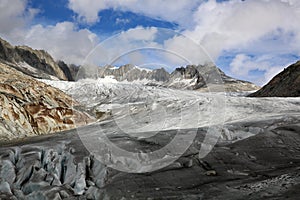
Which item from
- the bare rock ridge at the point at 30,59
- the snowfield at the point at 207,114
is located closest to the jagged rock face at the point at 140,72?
the snowfield at the point at 207,114

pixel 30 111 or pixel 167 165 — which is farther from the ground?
pixel 30 111

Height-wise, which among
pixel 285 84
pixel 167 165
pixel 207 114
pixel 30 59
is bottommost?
pixel 167 165

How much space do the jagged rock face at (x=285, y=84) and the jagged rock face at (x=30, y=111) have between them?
107ft

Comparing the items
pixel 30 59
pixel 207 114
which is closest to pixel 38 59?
pixel 30 59

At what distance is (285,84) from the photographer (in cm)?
5281

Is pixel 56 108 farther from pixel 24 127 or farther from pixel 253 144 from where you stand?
pixel 253 144

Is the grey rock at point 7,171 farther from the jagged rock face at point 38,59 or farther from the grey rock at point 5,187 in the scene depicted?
the jagged rock face at point 38,59

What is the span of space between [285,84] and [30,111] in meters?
41.0

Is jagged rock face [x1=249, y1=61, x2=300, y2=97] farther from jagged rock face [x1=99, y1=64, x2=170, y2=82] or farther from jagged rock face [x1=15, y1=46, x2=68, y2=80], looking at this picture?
jagged rock face [x1=15, y1=46, x2=68, y2=80]

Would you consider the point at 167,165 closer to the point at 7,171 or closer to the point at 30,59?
the point at 7,171

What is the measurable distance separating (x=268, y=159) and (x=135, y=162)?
4.52 metres

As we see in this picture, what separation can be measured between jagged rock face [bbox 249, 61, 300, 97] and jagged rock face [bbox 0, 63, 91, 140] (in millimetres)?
32566

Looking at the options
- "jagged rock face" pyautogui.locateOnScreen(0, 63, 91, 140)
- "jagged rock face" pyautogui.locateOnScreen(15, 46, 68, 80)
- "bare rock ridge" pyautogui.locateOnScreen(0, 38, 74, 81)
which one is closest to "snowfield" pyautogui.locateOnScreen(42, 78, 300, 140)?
"jagged rock face" pyautogui.locateOnScreen(0, 63, 91, 140)

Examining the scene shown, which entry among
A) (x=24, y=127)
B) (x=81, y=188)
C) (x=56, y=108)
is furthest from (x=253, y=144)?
(x=56, y=108)
